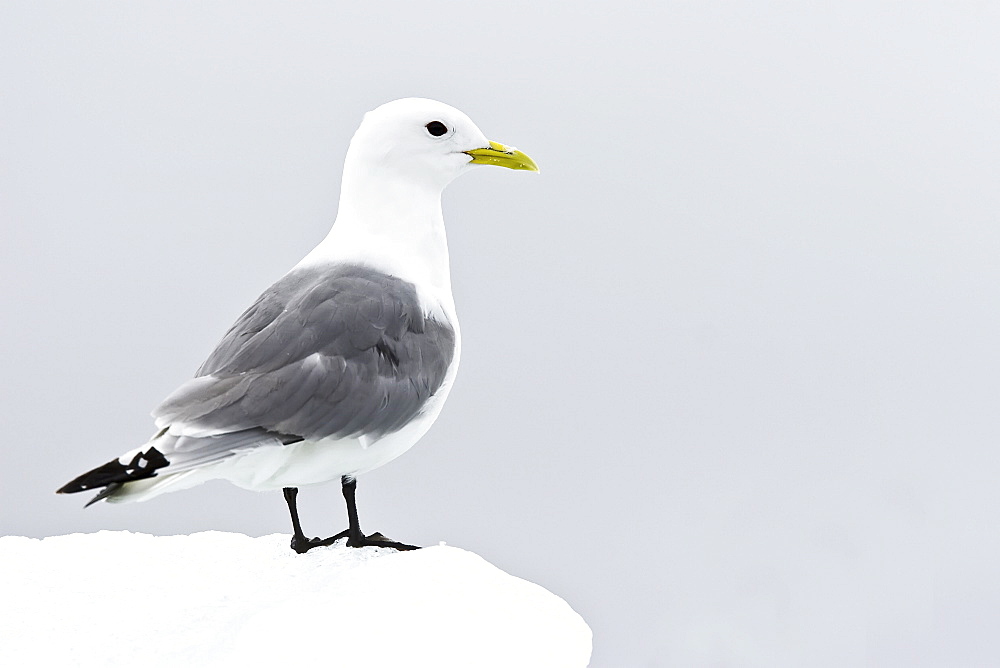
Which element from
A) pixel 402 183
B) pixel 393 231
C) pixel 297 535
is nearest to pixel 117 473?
pixel 297 535

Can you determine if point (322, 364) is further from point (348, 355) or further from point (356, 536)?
point (356, 536)

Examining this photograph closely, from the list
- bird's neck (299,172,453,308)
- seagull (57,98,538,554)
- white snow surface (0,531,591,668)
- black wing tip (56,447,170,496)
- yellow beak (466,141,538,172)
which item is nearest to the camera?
black wing tip (56,447,170,496)

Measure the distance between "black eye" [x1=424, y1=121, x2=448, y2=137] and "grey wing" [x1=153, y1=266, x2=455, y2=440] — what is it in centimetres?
53

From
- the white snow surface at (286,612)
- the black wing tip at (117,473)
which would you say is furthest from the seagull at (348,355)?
the white snow surface at (286,612)

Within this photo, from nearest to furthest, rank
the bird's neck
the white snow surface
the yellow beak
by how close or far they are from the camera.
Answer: the white snow surface < the bird's neck < the yellow beak

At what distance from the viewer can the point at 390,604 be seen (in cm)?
351

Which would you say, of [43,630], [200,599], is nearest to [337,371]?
[200,599]

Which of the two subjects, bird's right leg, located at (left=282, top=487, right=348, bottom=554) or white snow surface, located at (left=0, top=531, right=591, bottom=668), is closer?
white snow surface, located at (left=0, top=531, right=591, bottom=668)

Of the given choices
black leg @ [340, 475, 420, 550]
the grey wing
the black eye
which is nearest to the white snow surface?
black leg @ [340, 475, 420, 550]

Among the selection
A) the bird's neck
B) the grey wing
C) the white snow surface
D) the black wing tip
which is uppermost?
the bird's neck

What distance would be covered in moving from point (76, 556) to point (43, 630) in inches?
26.0

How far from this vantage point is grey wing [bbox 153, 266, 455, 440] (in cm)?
320

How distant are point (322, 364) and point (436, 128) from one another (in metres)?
0.95

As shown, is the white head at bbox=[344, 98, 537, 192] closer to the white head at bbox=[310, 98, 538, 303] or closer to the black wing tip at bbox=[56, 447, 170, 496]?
the white head at bbox=[310, 98, 538, 303]
